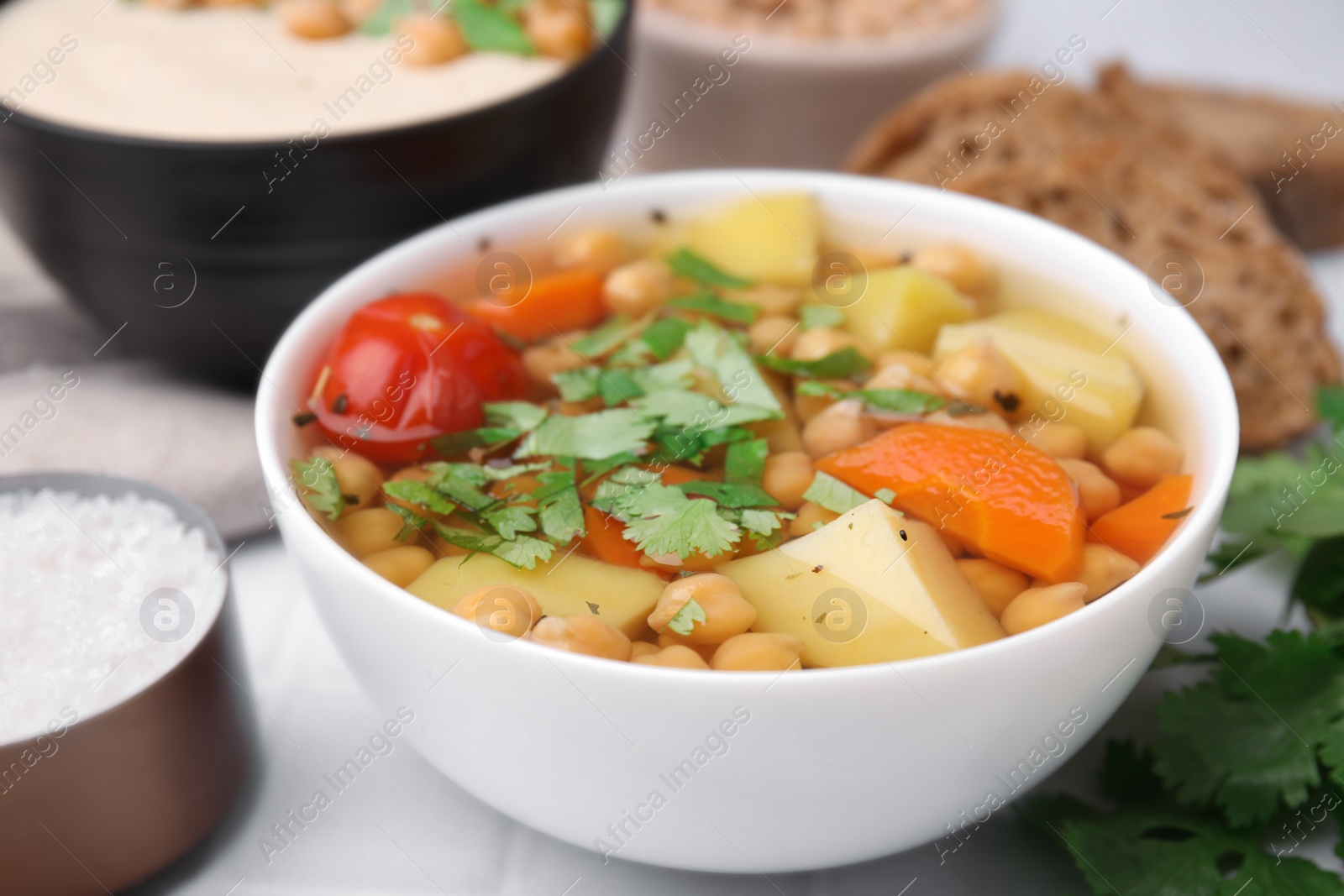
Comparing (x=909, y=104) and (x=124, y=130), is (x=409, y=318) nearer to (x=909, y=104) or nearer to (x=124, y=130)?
(x=124, y=130)

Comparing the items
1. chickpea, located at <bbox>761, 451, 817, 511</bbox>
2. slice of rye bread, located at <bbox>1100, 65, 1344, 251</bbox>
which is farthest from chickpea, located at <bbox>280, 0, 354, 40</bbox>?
slice of rye bread, located at <bbox>1100, 65, 1344, 251</bbox>

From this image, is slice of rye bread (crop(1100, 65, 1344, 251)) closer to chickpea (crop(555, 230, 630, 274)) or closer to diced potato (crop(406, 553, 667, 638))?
chickpea (crop(555, 230, 630, 274))

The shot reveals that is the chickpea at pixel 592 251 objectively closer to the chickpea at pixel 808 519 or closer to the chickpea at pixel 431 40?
the chickpea at pixel 431 40

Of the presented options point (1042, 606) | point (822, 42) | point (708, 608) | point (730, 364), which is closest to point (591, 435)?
point (730, 364)

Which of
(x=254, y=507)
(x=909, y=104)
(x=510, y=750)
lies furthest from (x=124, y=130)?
(x=909, y=104)

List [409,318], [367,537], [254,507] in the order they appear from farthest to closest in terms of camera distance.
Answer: [254,507] < [409,318] < [367,537]

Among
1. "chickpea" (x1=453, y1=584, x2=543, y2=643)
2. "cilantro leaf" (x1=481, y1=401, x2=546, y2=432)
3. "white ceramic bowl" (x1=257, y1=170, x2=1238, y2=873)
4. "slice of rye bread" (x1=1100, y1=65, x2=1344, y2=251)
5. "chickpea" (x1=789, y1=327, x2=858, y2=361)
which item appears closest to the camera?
"white ceramic bowl" (x1=257, y1=170, x2=1238, y2=873)
